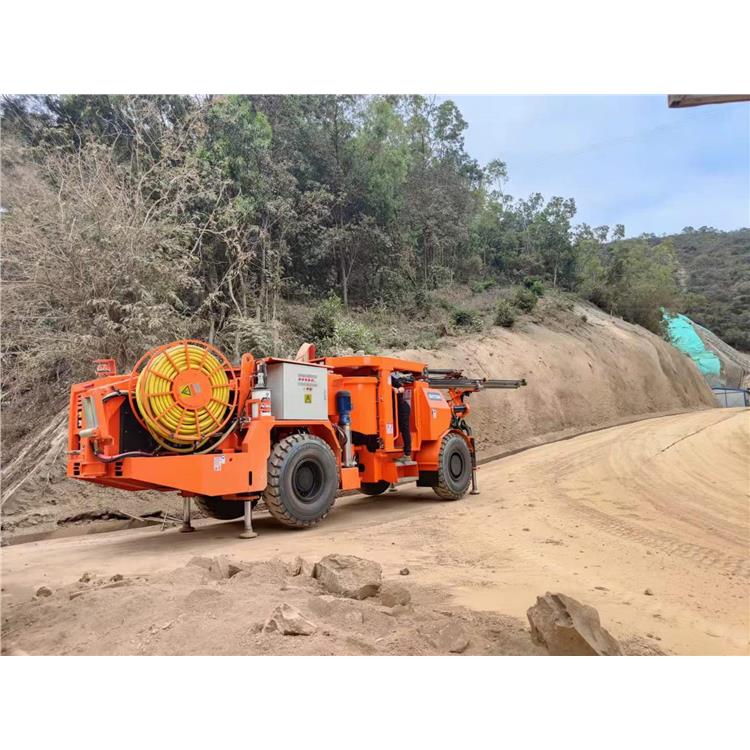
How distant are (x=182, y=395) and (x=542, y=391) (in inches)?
585

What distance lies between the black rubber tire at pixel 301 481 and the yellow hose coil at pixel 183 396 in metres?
0.84

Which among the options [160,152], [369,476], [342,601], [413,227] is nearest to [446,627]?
[342,601]

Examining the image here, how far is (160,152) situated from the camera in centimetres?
1377

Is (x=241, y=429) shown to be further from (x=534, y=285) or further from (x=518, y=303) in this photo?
(x=534, y=285)

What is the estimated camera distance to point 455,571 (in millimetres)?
5336

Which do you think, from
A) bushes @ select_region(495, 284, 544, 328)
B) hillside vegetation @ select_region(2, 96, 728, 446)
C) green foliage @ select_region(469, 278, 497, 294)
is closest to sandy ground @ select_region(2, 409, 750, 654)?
hillside vegetation @ select_region(2, 96, 728, 446)

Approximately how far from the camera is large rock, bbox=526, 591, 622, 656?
3.22 metres

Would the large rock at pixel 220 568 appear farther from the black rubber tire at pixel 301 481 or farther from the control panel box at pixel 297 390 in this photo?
the control panel box at pixel 297 390

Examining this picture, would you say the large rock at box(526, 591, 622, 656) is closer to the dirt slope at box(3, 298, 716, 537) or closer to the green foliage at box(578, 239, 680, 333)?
the dirt slope at box(3, 298, 716, 537)

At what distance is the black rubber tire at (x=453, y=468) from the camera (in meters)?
9.46

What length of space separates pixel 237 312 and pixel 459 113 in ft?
65.9

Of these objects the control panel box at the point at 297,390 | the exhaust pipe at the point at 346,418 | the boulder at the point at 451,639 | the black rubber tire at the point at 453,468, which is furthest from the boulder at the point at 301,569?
the black rubber tire at the point at 453,468

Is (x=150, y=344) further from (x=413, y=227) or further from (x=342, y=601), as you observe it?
(x=413, y=227)

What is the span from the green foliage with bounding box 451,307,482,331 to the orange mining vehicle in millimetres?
11603
